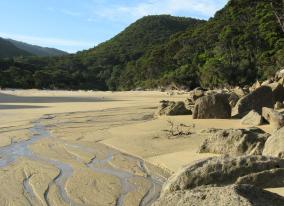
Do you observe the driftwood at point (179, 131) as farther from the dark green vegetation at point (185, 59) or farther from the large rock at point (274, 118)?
the dark green vegetation at point (185, 59)

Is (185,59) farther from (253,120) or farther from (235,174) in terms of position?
(235,174)

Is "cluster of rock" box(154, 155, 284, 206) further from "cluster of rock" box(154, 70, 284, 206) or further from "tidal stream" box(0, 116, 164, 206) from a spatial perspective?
"tidal stream" box(0, 116, 164, 206)

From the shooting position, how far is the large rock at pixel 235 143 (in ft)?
27.3

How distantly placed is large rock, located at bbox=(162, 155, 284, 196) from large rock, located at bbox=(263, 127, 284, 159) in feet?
3.15

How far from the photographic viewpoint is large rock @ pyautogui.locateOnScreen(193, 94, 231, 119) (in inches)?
639

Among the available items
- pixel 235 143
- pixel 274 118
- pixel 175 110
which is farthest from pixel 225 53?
pixel 235 143

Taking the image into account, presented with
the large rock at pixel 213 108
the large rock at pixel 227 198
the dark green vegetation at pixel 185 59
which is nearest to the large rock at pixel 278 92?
the large rock at pixel 213 108

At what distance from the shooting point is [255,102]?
56.7ft

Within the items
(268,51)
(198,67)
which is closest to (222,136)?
(268,51)

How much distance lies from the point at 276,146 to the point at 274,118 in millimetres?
4995

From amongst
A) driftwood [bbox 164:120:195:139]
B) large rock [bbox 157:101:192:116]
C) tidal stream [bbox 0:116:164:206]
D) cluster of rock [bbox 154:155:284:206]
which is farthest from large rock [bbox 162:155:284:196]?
large rock [bbox 157:101:192:116]

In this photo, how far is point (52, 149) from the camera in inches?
421

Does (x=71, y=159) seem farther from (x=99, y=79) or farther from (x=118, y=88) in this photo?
(x=99, y=79)

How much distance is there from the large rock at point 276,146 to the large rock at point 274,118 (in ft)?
12.7
